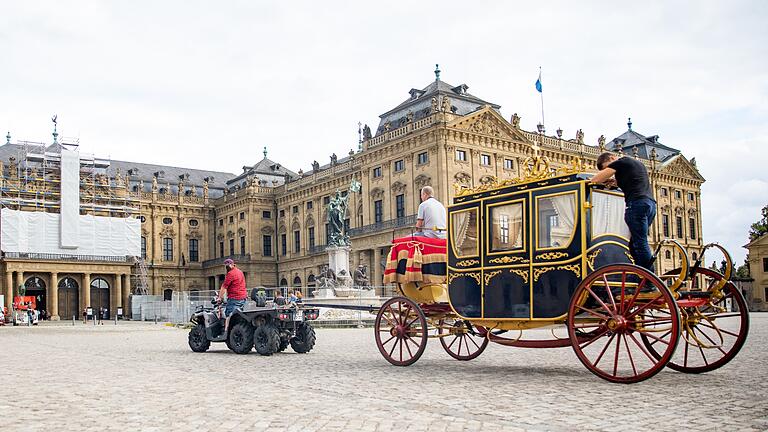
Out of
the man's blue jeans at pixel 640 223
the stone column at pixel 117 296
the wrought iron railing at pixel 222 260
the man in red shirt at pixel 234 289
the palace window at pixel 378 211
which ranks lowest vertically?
the stone column at pixel 117 296

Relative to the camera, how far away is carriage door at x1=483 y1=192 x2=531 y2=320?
9148mm

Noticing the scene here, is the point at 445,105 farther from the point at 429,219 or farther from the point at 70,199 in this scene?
the point at 429,219

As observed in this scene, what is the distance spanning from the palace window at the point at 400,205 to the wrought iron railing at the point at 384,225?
696 millimetres

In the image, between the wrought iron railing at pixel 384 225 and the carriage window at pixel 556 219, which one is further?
the wrought iron railing at pixel 384 225

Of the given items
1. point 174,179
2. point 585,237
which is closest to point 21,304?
point 174,179

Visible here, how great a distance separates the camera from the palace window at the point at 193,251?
75.1 m

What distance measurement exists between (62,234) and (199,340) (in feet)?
159

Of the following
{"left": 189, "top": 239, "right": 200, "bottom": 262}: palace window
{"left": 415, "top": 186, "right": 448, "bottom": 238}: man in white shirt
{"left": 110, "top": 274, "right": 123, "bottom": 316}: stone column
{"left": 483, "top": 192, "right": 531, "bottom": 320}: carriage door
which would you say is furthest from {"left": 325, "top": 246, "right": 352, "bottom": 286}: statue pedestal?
{"left": 189, "top": 239, "right": 200, "bottom": 262}: palace window

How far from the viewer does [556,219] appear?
888 centimetres

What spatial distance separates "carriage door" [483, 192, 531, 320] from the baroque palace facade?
27630 millimetres

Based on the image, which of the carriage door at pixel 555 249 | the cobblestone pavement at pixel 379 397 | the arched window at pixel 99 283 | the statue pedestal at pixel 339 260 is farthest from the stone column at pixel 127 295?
the carriage door at pixel 555 249

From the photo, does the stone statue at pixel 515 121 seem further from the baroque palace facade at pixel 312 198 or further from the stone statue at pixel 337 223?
the stone statue at pixel 337 223

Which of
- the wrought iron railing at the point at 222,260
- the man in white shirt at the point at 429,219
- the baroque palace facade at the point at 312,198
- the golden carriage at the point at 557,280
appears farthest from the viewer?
the wrought iron railing at the point at 222,260

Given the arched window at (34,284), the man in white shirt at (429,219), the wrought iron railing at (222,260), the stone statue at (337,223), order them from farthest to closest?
1. the wrought iron railing at (222,260)
2. the arched window at (34,284)
3. the stone statue at (337,223)
4. the man in white shirt at (429,219)
